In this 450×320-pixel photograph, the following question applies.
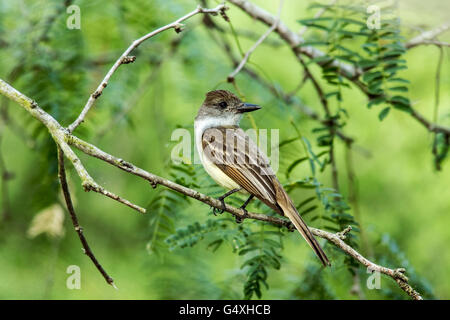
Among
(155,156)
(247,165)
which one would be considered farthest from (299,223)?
(155,156)

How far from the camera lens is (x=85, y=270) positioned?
5512 millimetres

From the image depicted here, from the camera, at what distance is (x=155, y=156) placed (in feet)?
18.4

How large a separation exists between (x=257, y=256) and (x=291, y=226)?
1.50ft

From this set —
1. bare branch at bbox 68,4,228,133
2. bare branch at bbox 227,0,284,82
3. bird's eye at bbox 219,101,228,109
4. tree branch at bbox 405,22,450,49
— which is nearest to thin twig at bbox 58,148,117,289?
bare branch at bbox 68,4,228,133

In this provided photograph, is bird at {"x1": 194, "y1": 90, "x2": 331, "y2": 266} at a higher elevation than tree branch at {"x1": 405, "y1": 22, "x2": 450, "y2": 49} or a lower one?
lower

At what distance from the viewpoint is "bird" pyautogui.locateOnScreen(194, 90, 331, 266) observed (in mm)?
3225

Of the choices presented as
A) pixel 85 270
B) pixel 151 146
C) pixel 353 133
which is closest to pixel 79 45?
pixel 151 146

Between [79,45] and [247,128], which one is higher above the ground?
[79,45]

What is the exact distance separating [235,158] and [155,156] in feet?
6.96

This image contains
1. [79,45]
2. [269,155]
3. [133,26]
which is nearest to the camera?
[269,155]

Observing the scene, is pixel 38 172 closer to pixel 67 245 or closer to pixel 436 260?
pixel 67 245

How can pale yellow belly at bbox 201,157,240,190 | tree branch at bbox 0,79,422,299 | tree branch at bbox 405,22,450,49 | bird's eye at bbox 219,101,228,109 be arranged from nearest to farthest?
1. tree branch at bbox 0,79,422,299
2. pale yellow belly at bbox 201,157,240,190
3. bird's eye at bbox 219,101,228,109
4. tree branch at bbox 405,22,450,49

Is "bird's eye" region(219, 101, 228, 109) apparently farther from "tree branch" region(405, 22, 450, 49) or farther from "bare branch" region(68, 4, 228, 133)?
"tree branch" region(405, 22, 450, 49)

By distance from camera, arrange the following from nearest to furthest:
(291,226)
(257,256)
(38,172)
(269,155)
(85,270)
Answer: (291,226) → (257,256) → (269,155) → (38,172) → (85,270)
